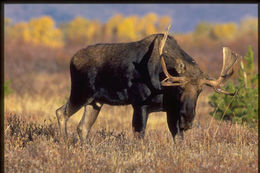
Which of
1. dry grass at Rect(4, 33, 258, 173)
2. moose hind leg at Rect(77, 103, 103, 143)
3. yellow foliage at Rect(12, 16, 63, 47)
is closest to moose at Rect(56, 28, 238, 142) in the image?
moose hind leg at Rect(77, 103, 103, 143)

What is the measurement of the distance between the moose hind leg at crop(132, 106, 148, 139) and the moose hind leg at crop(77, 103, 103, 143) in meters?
1.41

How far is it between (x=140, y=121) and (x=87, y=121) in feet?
5.27

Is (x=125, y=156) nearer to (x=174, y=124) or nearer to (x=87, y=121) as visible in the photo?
(x=174, y=124)

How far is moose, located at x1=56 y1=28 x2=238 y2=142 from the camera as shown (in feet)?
24.1

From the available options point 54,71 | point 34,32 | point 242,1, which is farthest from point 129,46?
point 34,32

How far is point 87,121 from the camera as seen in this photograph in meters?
9.03

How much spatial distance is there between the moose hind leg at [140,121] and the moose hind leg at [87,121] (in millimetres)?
1411

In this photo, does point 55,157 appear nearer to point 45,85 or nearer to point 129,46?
point 129,46

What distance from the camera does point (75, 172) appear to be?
5785 millimetres

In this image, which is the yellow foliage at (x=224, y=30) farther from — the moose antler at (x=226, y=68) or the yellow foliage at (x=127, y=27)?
the moose antler at (x=226, y=68)

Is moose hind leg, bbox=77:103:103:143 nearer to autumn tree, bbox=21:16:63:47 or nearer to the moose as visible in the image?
the moose

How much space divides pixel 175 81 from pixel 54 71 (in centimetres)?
2385

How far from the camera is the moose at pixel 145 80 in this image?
289 inches

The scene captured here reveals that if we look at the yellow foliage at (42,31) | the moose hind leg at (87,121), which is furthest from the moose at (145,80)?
the yellow foliage at (42,31)
